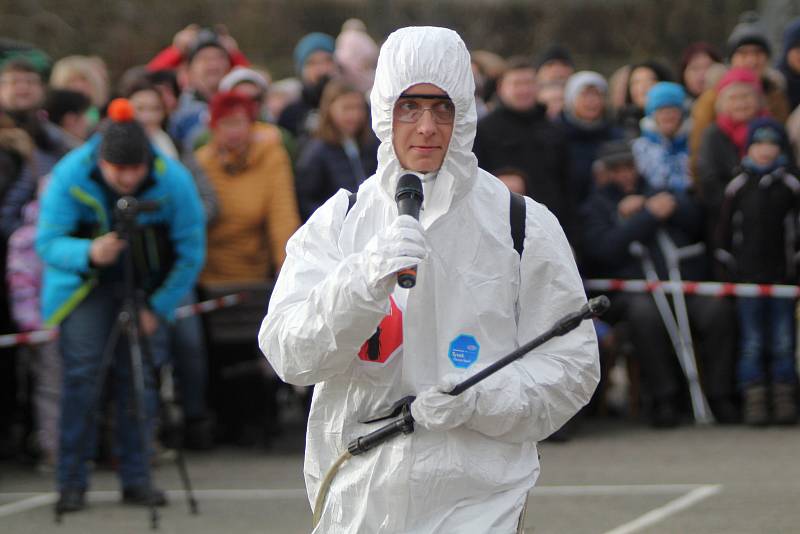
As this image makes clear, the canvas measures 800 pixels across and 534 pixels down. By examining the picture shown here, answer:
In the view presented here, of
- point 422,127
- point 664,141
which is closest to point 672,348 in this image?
point 664,141

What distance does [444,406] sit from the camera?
4.25 metres

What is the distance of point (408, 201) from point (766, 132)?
6.87m

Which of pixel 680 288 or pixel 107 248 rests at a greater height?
pixel 107 248

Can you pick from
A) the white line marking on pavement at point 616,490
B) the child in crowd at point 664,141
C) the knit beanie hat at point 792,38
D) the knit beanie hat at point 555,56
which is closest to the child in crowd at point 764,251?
the child in crowd at point 664,141

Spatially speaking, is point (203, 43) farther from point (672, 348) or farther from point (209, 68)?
point (672, 348)

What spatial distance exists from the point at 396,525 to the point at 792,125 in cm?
785

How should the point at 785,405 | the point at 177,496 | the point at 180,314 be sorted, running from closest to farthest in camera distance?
the point at 177,496
the point at 180,314
the point at 785,405

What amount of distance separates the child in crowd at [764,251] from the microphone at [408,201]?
663 cm

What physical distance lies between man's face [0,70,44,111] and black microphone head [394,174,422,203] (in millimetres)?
6696

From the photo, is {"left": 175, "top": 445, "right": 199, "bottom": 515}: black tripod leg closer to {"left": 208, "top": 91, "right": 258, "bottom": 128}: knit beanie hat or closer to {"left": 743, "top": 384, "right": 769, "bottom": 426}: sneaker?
{"left": 208, "top": 91, "right": 258, "bottom": 128}: knit beanie hat

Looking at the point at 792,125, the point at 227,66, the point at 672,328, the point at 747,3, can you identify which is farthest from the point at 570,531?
the point at 747,3

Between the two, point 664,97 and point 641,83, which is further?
point 641,83

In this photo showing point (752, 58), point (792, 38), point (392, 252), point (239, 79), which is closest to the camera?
point (392, 252)

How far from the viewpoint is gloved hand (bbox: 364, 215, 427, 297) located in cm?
404
